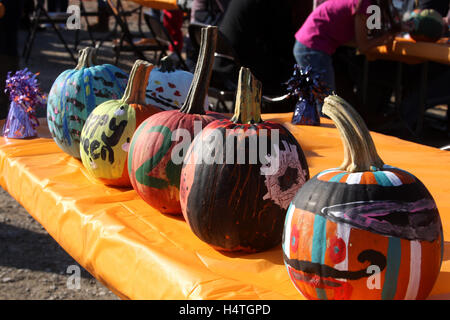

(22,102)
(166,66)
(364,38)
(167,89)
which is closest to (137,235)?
(167,89)

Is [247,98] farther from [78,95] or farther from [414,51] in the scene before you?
[414,51]

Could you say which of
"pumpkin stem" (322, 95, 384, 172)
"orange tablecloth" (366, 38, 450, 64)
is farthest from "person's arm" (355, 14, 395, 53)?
"pumpkin stem" (322, 95, 384, 172)

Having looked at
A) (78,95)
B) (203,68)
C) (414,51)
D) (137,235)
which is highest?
(203,68)

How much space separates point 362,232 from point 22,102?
4.96 ft

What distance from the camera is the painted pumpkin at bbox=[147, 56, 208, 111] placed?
1662mm

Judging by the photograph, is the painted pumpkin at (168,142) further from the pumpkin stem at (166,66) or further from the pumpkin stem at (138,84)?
the pumpkin stem at (166,66)

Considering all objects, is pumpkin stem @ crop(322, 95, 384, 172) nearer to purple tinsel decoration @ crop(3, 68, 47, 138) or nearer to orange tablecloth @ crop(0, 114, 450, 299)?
orange tablecloth @ crop(0, 114, 450, 299)

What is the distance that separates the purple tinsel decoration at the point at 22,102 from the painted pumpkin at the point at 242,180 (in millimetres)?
1078

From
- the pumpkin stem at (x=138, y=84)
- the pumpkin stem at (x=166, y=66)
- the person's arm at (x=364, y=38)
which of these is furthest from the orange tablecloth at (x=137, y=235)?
the person's arm at (x=364, y=38)

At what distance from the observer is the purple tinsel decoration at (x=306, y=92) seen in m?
2.25

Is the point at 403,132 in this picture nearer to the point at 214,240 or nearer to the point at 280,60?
the point at 280,60

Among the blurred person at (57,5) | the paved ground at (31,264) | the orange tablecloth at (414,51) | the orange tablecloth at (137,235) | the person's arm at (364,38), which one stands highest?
the blurred person at (57,5)

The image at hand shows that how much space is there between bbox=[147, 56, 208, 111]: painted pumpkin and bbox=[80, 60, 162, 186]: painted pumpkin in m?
0.15

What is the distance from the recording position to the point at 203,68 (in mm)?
1254
